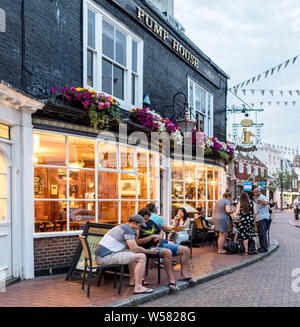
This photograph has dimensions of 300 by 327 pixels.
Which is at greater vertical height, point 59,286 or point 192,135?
point 192,135

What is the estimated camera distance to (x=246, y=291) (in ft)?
23.1

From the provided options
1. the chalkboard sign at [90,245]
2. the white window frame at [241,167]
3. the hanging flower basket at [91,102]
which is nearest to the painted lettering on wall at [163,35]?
the hanging flower basket at [91,102]

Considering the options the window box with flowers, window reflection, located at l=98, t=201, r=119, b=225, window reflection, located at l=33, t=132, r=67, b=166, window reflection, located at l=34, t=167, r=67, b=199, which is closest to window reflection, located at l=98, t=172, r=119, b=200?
window reflection, located at l=98, t=201, r=119, b=225

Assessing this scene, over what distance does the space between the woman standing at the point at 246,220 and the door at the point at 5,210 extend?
637 cm

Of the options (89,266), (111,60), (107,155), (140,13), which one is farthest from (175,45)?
(89,266)

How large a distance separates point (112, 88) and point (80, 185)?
269cm

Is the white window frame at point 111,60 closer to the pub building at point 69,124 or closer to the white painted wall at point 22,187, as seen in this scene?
the pub building at point 69,124

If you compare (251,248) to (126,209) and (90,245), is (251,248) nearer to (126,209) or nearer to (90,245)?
(126,209)

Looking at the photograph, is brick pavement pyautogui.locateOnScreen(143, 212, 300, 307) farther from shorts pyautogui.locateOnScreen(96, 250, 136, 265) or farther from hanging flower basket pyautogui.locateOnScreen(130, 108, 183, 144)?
hanging flower basket pyautogui.locateOnScreen(130, 108, 183, 144)

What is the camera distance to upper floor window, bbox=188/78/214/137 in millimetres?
14867

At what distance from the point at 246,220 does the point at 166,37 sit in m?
6.05
